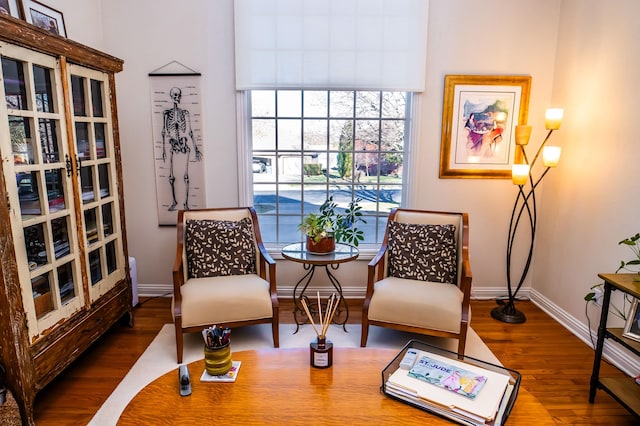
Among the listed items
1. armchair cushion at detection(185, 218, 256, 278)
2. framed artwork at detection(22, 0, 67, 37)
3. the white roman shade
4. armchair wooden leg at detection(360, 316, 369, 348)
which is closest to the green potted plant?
armchair cushion at detection(185, 218, 256, 278)

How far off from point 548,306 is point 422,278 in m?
1.31

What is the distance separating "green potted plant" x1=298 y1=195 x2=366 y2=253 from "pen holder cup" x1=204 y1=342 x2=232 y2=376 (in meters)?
1.39

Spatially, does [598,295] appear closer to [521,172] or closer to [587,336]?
[587,336]

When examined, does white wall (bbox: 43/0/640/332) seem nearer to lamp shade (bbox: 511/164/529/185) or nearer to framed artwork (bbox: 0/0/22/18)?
lamp shade (bbox: 511/164/529/185)

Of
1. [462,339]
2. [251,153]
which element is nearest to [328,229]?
[251,153]

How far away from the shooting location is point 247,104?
3572 millimetres

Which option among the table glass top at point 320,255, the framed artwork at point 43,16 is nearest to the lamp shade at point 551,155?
the table glass top at point 320,255

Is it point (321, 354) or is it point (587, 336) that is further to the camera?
point (587, 336)

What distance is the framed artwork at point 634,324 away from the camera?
2119 mm

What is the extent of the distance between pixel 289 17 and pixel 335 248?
187cm

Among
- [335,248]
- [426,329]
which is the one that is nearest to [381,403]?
[426,329]

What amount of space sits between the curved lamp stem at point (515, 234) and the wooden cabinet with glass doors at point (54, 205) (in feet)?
9.77

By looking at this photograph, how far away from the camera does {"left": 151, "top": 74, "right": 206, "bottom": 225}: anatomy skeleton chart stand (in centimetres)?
346

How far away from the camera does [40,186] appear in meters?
2.17
